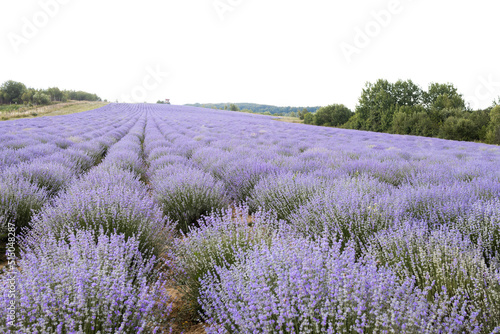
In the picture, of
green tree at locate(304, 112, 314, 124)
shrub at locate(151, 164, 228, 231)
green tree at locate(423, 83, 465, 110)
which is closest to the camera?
shrub at locate(151, 164, 228, 231)

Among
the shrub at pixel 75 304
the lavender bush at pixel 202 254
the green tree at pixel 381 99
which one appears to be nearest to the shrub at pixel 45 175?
the lavender bush at pixel 202 254

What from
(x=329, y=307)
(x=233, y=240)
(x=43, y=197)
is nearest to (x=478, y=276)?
(x=329, y=307)

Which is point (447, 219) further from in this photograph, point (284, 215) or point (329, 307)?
point (329, 307)

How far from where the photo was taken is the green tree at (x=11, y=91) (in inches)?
1798

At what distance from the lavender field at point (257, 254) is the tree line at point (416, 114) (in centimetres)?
2180

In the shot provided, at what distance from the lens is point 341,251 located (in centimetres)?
206

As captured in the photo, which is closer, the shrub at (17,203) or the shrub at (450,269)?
Result: the shrub at (450,269)

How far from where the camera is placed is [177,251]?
6.32 ft

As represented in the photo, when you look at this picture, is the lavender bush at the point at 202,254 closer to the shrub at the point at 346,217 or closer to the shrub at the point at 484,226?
the shrub at the point at 346,217

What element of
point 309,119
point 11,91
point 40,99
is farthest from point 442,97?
point 11,91

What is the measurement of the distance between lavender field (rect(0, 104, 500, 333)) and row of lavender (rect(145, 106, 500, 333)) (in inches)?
0.5

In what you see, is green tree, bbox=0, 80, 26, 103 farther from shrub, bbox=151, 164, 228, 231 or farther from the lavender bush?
the lavender bush

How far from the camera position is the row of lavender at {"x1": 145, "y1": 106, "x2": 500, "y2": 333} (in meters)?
1.04

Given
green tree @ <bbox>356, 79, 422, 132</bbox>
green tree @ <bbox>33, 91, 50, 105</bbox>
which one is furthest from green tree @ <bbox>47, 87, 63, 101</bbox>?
green tree @ <bbox>356, 79, 422, 132</bbox>
